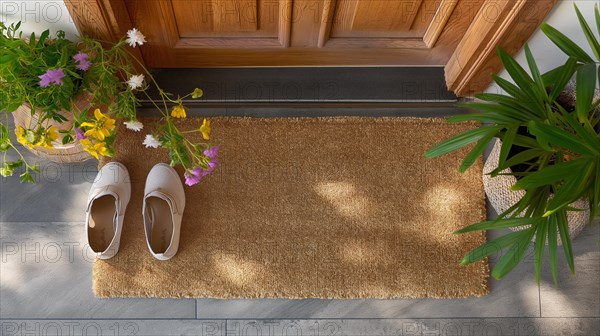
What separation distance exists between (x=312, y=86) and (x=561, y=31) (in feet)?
2.84

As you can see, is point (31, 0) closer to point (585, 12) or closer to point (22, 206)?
point (22, 206)

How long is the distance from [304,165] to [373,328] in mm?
635

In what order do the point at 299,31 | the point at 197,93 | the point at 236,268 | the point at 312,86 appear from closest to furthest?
the point at 197,93 < the point at 299,31 < the point at 236,268 < the point at 312,86

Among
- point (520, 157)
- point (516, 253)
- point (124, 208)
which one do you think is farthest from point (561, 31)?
point (124, 208)

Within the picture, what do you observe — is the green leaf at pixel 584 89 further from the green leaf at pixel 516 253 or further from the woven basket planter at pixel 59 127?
the woven basket planter at pixel 59 127

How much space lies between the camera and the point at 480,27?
1.76 metres

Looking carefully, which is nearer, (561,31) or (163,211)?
(561,31)

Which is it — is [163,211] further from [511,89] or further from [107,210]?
[511,89]

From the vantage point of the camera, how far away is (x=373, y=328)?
196 centimetres

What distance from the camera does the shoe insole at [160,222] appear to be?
6.42 ft

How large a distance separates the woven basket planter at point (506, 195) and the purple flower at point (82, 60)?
121cm

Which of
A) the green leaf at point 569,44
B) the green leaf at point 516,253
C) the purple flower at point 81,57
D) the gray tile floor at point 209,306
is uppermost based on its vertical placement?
the green leaf at point 569,44

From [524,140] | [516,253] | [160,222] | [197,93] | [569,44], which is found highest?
[569,44]

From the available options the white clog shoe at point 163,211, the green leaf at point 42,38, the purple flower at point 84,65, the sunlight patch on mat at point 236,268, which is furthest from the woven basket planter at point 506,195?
the green leaf at point 42,38
